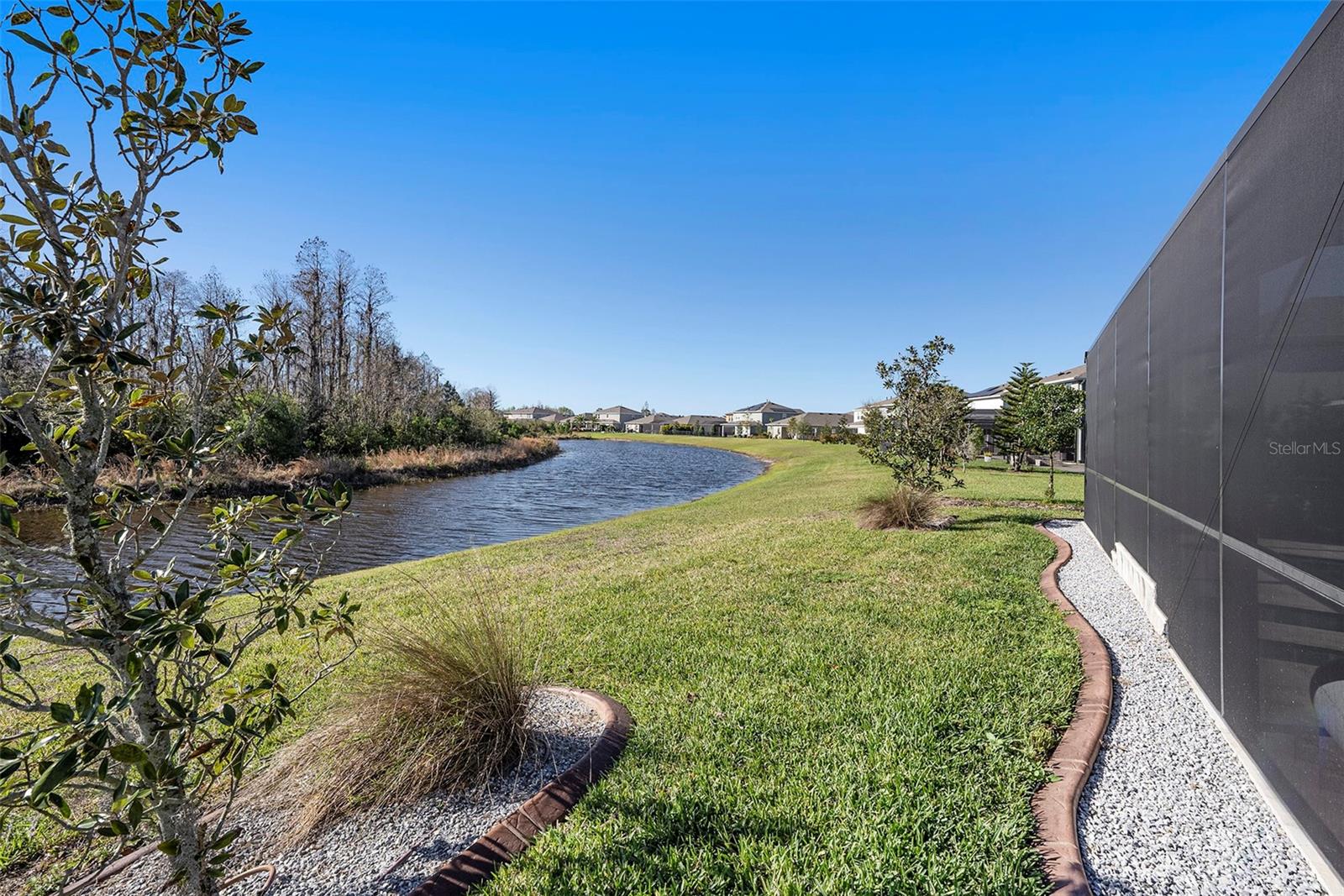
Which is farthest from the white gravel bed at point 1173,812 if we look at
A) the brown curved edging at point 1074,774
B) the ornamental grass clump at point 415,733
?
the ornamental grass clump at point 415,733

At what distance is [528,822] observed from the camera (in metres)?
2.47

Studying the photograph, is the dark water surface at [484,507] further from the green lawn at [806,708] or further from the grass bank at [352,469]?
the green lawn at [806,708]

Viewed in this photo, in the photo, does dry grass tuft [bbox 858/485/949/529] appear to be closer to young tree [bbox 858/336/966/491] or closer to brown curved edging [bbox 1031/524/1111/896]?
young tree [bbox 858/336/966/491]

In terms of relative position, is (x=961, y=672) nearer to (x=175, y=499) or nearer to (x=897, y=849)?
(x=897, y=849)

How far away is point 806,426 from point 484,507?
54.2m

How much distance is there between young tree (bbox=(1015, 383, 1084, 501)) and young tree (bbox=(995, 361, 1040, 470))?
4.32 metres

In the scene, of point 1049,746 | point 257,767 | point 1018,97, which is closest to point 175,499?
point 257,767

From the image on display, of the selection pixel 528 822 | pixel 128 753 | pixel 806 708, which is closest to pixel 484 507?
pixel 806 708

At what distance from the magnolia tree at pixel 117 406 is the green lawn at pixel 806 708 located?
4.23ft

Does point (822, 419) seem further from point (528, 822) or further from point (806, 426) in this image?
point (528, 822)

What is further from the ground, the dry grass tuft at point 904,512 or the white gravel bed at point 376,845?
the dry grass tuft at point 904,512

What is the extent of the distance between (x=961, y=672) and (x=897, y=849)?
183cm

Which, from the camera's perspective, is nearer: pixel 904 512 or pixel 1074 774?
pixel 1074 774

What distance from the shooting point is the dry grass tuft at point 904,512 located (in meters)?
8.97
